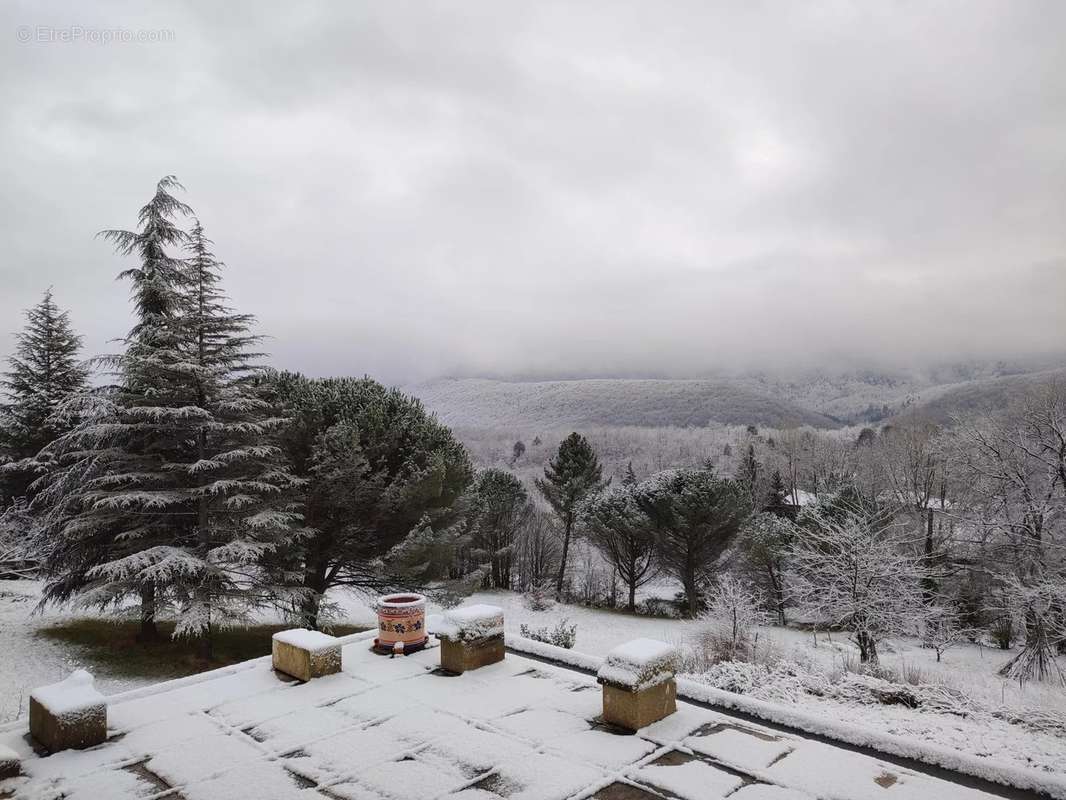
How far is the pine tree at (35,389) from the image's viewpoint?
20.4 metres

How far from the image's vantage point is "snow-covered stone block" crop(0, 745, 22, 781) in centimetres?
458

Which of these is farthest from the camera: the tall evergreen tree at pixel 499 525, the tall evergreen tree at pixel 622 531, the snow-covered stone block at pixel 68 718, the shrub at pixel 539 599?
the tall evergreen tree at pixel 499 525

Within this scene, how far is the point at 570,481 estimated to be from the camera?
117 feet

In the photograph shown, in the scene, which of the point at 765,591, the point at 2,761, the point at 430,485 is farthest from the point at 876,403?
the point at 2,761

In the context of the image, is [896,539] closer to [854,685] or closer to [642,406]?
[854,685]

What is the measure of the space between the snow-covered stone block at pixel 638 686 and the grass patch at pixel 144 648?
40.1ft

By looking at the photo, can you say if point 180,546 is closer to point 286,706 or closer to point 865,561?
point 286,706

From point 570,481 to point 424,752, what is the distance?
3074 centimetres

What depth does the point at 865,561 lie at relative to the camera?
18.8 metres

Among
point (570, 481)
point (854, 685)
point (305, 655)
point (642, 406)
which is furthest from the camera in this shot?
point (642, 406)

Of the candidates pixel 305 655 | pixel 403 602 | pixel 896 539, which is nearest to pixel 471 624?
pixel 403 602

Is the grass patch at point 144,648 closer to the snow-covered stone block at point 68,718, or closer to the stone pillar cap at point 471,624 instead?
the snow-covered stone block at point 68,718

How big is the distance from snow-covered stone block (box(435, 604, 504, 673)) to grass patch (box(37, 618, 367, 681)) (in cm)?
999

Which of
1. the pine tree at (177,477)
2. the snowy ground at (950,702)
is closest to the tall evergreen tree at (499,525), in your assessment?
the snowy ground at (950,702)
